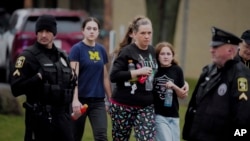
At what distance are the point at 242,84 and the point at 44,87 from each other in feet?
6.69

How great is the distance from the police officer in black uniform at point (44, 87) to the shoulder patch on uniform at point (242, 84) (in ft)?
6.33

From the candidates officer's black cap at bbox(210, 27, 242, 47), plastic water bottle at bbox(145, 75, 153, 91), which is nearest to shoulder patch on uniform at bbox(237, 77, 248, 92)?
officer's black cap at bbox(210, 27, 242, 47)

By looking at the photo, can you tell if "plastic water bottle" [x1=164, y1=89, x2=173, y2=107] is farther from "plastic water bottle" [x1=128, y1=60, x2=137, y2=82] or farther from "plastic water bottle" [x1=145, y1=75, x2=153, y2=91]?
"plastic water bottle" [x1=128, y1=60, x2=137, y2=82]

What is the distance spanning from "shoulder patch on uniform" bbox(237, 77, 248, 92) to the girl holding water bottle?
233 centimetres

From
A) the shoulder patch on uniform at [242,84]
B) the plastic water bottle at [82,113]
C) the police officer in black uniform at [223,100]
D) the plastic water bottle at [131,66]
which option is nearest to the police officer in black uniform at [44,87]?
the plastic water bottle at [82,113]

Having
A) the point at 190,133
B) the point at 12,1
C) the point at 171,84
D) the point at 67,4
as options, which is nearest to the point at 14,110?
the point at 171,84

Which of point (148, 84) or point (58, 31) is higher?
point (58, 31)

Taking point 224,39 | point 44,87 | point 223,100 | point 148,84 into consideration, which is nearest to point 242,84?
point 223,100

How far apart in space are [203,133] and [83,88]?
2.82 metres

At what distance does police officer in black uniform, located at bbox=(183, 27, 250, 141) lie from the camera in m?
5.81

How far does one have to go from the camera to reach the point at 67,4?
90.9 ft

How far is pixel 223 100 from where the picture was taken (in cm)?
589

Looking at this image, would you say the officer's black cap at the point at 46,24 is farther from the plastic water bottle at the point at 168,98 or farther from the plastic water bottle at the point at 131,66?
the plastic water bottle at the point at 168,98

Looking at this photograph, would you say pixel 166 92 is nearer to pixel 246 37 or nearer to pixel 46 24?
pixel 246 37
